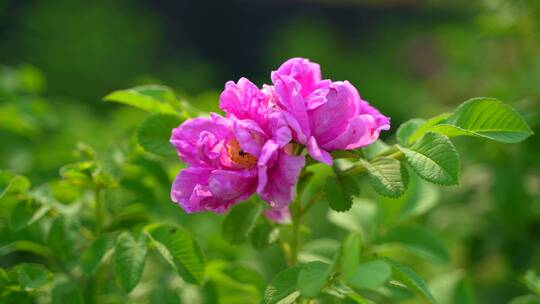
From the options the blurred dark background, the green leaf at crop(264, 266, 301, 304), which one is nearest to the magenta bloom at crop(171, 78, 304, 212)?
the green leaf at crop(264, 266, 301, 304)

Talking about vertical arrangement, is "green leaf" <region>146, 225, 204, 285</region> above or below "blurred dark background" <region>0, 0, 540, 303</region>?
above

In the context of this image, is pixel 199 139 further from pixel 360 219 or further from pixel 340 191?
pixel 360 219

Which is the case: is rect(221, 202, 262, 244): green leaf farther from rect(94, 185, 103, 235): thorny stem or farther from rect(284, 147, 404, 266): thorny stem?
rect(94, 185, 103, 235): thorny stem

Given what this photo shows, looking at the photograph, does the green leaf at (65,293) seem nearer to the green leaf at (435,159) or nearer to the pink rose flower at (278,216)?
the pink rose flower at (278,216)

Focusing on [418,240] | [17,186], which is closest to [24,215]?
[17,186]

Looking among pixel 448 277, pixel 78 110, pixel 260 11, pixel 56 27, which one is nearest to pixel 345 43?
pixel 260 11

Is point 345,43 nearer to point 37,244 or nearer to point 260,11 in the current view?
point 260,11

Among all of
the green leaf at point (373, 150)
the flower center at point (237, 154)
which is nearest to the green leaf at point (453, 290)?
the green leaf at point (373, 150)
